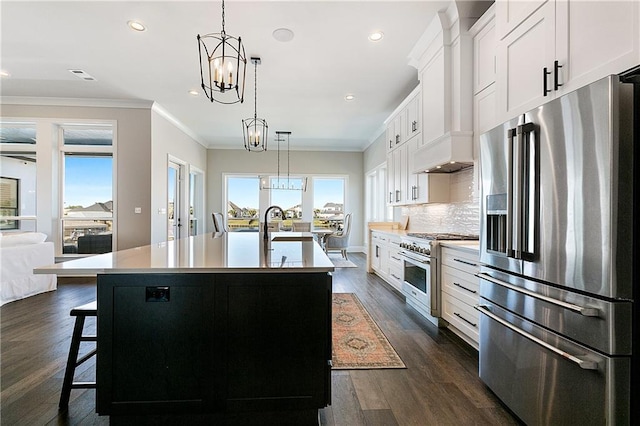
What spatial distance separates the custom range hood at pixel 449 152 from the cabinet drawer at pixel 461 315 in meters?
1.32

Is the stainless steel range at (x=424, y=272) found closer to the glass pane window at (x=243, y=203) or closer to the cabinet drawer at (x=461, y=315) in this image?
the cabinet drawer at (x=461, y=315)

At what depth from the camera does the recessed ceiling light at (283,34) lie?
10.6 feet

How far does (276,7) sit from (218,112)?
339 cm

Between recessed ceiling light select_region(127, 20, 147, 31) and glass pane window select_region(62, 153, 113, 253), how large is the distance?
3.04 m

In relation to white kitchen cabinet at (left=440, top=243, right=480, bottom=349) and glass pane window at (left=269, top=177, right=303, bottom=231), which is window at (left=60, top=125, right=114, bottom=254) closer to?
glass pane window at (left=269, top=177, right=303, bottom=231)

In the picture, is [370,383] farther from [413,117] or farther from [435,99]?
[413,117]

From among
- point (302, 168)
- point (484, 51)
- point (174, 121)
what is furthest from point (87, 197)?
point (484, 51)

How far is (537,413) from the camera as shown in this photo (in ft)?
5.15

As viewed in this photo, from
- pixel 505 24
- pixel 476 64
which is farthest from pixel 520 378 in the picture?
pixel 476 64

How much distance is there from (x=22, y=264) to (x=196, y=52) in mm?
3522

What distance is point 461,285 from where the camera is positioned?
272 centimetres

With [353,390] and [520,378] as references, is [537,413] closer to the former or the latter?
[520,378]

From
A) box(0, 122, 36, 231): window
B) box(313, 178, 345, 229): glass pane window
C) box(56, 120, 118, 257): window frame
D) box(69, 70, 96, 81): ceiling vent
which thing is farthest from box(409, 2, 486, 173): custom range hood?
box(0, 122, 36, 231): window

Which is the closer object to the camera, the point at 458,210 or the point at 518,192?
the point at 518,192
